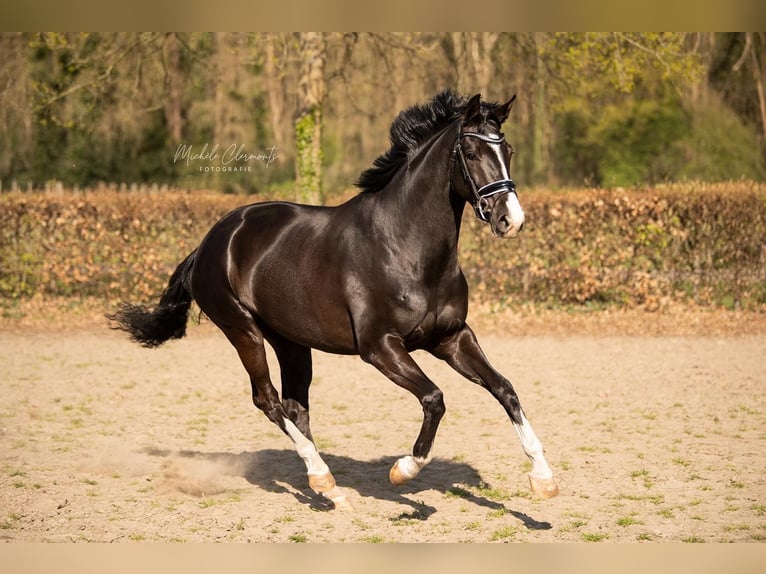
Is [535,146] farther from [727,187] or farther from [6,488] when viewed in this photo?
[6,488]

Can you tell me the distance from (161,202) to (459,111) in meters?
8.83

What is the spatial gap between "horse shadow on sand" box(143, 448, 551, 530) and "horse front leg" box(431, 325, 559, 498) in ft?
1.16

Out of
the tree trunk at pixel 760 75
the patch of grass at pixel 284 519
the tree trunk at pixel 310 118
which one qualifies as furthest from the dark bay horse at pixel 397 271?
the tree trunk at pixel 760 75

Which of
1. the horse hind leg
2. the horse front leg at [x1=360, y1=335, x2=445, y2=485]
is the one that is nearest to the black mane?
the horse front leg at [x1=360, y1=335, x2=445, y2=485]

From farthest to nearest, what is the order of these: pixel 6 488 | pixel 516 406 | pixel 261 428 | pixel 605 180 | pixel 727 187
Result: pixel 605 180
pixel 727 187
pixel 261 428
pixel 6 488
pixel 516 406

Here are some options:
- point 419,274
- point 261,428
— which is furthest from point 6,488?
point 419,274

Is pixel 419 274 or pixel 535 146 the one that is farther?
pixel 535 146

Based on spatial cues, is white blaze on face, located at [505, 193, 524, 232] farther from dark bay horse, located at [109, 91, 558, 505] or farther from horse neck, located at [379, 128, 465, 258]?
horse neck, located at [379, 128, 465, 258]

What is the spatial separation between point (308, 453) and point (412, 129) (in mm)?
1975

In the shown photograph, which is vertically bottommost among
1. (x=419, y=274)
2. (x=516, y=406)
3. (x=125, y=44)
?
(x=516, y=406)

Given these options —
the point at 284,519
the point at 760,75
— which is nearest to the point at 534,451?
the point at 284,519

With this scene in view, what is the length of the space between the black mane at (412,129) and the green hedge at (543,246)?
7.68 m

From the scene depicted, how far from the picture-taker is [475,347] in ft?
16.2

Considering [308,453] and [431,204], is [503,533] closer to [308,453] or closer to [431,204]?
[308,453]
